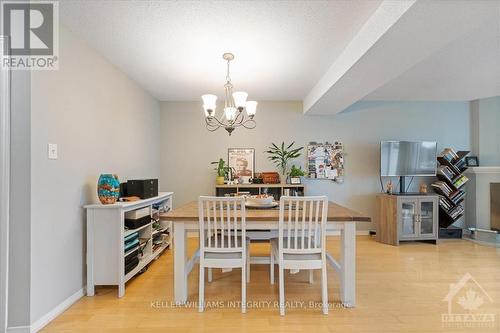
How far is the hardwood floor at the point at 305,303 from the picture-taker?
189 cm

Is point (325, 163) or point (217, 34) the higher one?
point (217, 34)

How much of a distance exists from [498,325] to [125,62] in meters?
4.26

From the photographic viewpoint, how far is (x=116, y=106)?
299 centimetres

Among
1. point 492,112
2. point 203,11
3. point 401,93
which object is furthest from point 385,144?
point 203,11

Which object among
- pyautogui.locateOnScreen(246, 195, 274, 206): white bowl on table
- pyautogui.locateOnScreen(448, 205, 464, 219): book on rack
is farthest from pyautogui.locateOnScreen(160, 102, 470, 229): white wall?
pyautogui.locateOnScreen(246, 195, 274, 206): white bowl on table

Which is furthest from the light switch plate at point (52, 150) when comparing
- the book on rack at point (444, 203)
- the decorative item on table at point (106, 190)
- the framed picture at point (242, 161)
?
the book on rack at point (444, 203)

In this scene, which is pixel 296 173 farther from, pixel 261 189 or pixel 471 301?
pixel 471 301

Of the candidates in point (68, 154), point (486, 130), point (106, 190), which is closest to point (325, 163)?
point (486, 130)

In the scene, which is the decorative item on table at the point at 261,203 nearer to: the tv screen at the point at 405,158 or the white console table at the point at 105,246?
the white console table at the point at 105,246

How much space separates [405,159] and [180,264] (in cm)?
388

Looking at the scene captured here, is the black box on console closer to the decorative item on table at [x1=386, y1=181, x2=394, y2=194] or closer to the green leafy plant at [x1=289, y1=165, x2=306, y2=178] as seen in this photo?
the green leafy plant at [x1=289, y1=165, x2=306, y2=178]

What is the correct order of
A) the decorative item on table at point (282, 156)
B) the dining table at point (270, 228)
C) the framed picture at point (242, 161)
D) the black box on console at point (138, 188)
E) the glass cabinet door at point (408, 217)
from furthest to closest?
the framed picture at point (242, 161)
the decorative item on table at point (282, 156)
the glass cabinet door at point (408, 217)
the black box on console at point (138, 188)
the dining table at point (270, 228)

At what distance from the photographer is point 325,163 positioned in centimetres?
443

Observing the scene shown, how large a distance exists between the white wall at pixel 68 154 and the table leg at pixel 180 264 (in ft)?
3.03
